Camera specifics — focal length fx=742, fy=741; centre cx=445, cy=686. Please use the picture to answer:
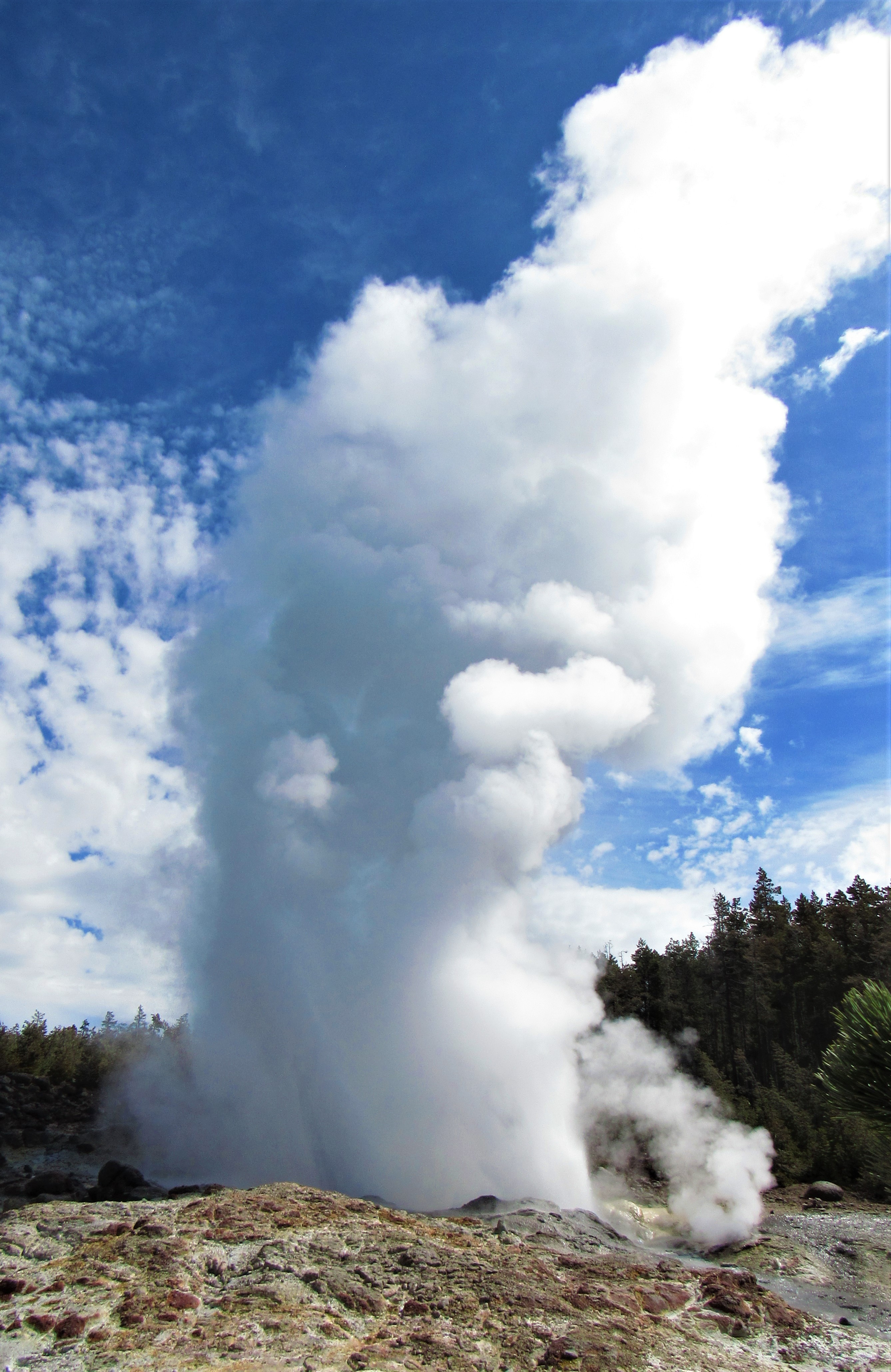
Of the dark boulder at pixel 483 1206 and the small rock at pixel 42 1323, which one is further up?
the small rock at pixel 42 1323

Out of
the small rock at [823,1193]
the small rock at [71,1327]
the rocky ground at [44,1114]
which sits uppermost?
the small rock at [71,1327]

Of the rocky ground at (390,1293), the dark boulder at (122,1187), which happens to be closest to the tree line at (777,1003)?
the rocky ground at (390,1293)

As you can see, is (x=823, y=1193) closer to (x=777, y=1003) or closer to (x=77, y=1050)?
(x=777, y=1003)

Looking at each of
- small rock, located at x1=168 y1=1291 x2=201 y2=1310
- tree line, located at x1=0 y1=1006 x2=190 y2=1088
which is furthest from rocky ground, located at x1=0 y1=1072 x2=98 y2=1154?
small rock, located at x1=168 y1=1291 x2=201 y2=1310

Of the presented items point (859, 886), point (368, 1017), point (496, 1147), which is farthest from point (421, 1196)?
point (859, 886)

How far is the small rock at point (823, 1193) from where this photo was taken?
115 feet

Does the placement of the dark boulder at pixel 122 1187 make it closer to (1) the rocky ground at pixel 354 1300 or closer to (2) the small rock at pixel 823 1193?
(1) the rocky ground at pixel 354 1300

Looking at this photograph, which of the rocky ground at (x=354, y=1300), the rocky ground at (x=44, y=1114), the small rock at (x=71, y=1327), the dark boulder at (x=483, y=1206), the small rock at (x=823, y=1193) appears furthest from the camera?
the rocky ground at (x=44, y=1114)

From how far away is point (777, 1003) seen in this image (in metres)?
74.9

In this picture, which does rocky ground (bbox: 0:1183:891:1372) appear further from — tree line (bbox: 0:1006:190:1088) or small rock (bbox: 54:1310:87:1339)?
tree line (bbox: 0:1006:190:1088)

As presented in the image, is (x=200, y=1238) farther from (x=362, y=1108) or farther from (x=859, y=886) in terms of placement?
(x=859, y=886)

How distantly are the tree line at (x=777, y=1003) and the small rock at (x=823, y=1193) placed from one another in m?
2.42

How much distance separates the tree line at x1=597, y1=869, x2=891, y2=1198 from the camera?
40844mm

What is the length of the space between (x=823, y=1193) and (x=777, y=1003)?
43.4 m
